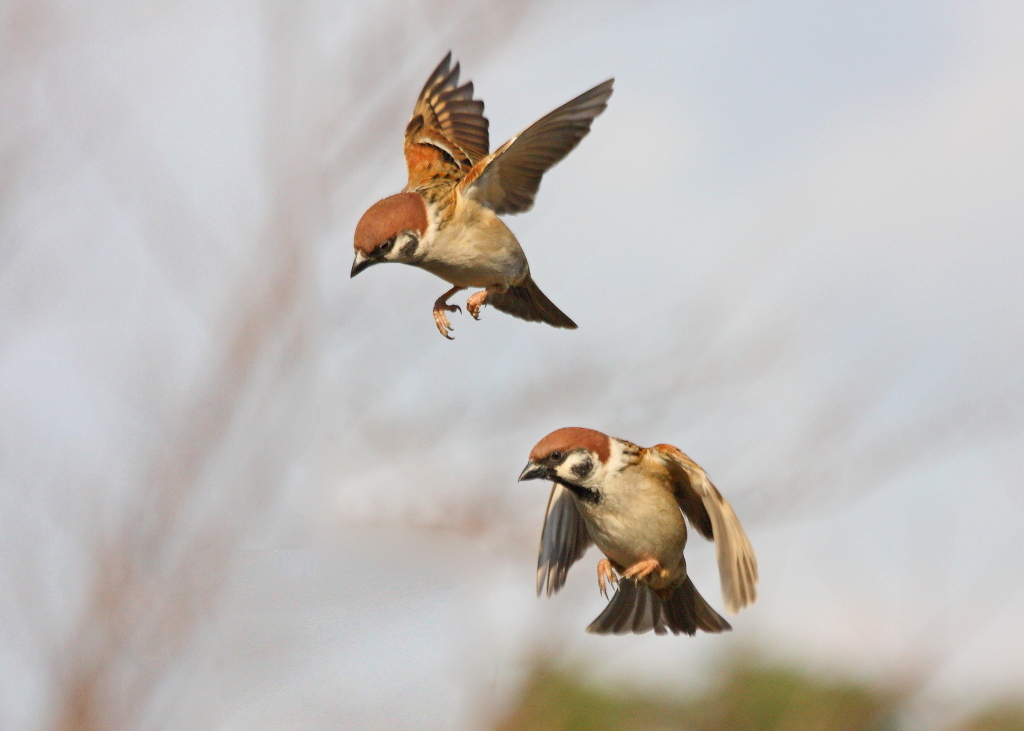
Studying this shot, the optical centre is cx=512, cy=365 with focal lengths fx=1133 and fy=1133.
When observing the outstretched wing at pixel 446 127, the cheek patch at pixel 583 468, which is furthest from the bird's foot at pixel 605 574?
the outstretched wing at pixel 446 127

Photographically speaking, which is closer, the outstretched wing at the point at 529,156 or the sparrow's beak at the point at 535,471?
the sparrow's beak at the point at 535,471

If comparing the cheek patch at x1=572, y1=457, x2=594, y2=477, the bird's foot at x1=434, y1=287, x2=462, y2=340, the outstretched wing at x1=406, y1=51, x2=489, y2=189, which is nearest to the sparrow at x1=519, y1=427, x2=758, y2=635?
the cheek patch at x1=572, y1=457, x2=594, y2=477

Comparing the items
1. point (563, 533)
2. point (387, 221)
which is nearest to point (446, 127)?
point (387, 221)

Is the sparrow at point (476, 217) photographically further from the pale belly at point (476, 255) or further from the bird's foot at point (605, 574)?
the bird's foot at point (605, 574)

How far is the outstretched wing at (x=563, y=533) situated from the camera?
212cm

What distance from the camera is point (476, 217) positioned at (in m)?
2.43

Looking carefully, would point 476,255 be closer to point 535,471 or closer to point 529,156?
point 529,156

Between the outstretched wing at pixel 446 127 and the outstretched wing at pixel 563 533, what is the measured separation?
974mm

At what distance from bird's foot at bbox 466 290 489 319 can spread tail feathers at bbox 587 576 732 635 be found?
612 mm

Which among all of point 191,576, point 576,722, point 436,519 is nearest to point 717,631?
point 436,519

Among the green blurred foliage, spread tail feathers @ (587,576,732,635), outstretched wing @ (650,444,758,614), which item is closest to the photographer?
outstretched wing @ (650,444,758,614)

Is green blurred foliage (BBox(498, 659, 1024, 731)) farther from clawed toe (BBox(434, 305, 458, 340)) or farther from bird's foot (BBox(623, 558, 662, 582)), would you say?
clawed toe (BBox(434, 305, 458, 340))

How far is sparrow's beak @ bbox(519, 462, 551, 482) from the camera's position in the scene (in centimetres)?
196

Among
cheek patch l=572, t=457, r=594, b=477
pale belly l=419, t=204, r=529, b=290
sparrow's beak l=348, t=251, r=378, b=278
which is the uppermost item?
pale belly l=419, t=204, r=529, b=290
